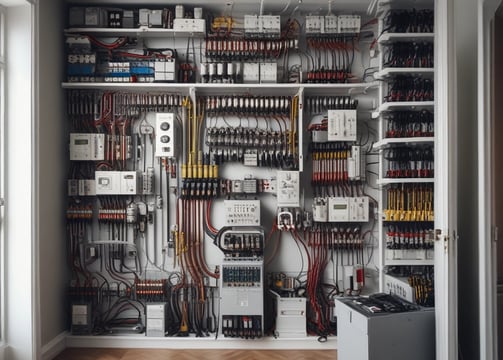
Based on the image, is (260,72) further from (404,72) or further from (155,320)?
(155,320)

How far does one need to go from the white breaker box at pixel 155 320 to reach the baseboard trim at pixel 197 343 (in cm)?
6

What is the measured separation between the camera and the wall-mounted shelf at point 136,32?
3828 mm

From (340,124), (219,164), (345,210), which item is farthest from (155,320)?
(340,124)

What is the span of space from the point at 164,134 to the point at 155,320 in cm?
183

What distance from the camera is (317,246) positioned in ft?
13.3

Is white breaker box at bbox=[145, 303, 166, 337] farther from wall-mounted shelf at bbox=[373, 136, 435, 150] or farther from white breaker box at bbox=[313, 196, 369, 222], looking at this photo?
wall-mounted shelf at bbox=[373, 136, 435, 150]

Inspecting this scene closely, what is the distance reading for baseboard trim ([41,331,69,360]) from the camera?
344 cm

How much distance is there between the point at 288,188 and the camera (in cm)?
383

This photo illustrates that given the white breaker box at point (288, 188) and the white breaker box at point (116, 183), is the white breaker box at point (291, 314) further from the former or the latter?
the white breaker box at point (116, 183)

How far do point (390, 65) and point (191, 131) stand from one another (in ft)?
6.70

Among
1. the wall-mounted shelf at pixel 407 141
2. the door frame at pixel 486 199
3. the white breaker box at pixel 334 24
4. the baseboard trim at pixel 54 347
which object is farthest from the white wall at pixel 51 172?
the door frame at pixel 486 199

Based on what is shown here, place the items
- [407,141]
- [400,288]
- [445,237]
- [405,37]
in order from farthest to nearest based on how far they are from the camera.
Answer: [405,37], [407,141], [400,288], [445,237]

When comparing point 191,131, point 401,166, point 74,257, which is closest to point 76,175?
point 74,257

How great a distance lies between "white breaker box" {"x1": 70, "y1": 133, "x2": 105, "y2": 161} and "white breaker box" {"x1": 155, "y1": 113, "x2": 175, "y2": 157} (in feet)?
1.90
